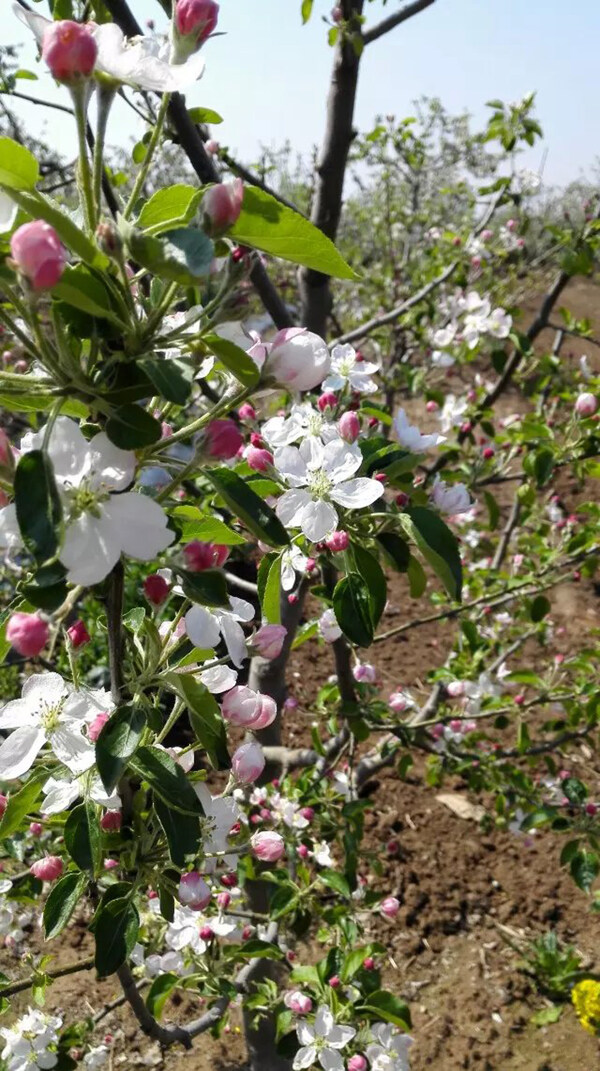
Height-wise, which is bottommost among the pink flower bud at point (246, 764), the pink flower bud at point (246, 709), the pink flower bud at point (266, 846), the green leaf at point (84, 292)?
the pink flower bud at point (266, 846)

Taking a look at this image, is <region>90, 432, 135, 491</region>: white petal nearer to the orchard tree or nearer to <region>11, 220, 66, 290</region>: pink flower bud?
the orchard tree

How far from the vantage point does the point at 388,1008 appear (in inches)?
63.1

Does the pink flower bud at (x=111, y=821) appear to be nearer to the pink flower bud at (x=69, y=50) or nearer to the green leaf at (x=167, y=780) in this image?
the green leaf at (x=167, y=780)

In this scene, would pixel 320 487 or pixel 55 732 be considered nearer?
pixel 55 732

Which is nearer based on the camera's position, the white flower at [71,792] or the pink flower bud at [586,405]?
the white flower at [71,792]

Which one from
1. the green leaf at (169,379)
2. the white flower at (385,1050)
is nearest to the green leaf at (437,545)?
the green leaf at (169,379)

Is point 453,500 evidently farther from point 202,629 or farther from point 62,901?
point 62,901

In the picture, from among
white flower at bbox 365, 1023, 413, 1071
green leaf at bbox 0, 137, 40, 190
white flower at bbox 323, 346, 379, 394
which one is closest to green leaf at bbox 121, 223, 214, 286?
green leaf at bbox 0, 137, 40, 190

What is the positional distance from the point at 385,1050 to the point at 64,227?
1864 millimetres

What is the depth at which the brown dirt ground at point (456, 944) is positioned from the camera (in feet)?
8.20

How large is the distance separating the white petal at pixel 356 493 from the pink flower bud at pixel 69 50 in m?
0.58

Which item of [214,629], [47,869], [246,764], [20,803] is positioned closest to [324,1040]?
[47,869]

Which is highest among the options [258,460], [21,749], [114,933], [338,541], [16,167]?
[16,167]

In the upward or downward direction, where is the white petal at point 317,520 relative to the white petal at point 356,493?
downward
